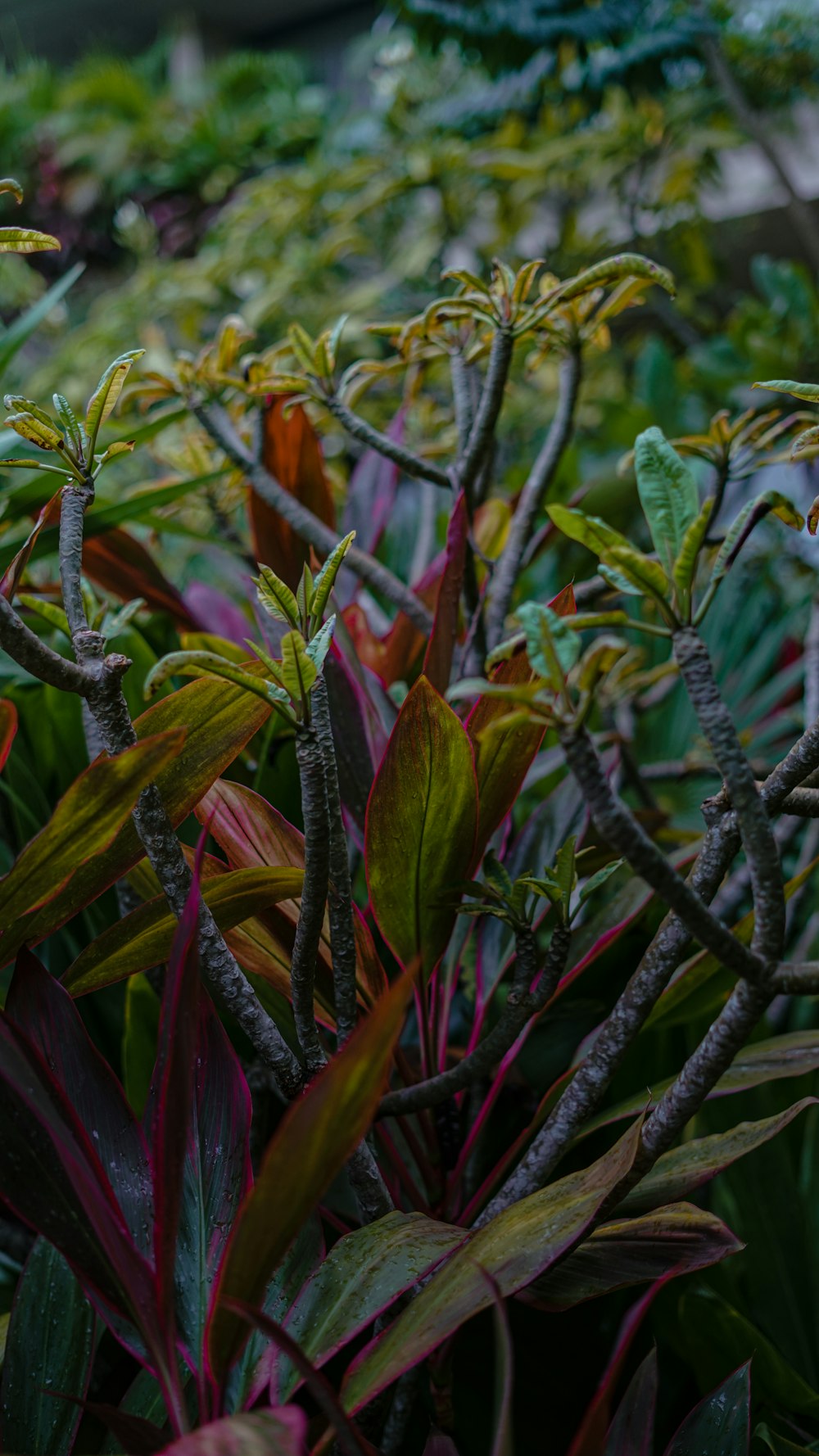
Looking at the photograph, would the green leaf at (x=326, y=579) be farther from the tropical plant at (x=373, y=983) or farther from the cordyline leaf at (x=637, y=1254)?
the cordyline leaf at (x=637, y=1254)

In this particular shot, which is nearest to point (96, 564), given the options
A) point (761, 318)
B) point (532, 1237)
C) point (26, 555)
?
point (26, 555)

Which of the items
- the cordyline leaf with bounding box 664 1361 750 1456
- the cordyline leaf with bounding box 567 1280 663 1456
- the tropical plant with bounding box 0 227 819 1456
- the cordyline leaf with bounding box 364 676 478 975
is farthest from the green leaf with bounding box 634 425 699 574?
the cordyline leaf with bounding box 664 1361 750 1456

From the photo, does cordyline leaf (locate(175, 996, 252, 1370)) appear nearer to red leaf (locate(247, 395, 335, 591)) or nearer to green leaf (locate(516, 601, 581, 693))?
green leaf (locate(516, 601, 581, 693))

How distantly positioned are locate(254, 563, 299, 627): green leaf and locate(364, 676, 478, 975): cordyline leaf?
0.18ft

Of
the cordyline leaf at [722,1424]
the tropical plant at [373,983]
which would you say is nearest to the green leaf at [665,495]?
the tropical plant at [373,983]

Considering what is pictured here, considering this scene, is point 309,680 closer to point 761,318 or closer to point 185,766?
point 185,766

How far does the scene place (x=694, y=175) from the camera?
6.00 feet

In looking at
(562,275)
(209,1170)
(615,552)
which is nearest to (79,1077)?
(209,1170)

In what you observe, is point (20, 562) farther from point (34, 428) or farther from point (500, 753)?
point (500, 753)

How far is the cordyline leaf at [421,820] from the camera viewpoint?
0.34 m

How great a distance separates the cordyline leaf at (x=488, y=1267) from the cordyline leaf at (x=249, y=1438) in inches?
2.1

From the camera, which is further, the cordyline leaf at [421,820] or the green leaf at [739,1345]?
the green leaf at [739,1345]

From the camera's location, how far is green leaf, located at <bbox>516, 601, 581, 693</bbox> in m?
0.24

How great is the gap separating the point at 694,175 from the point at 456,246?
49 cm
